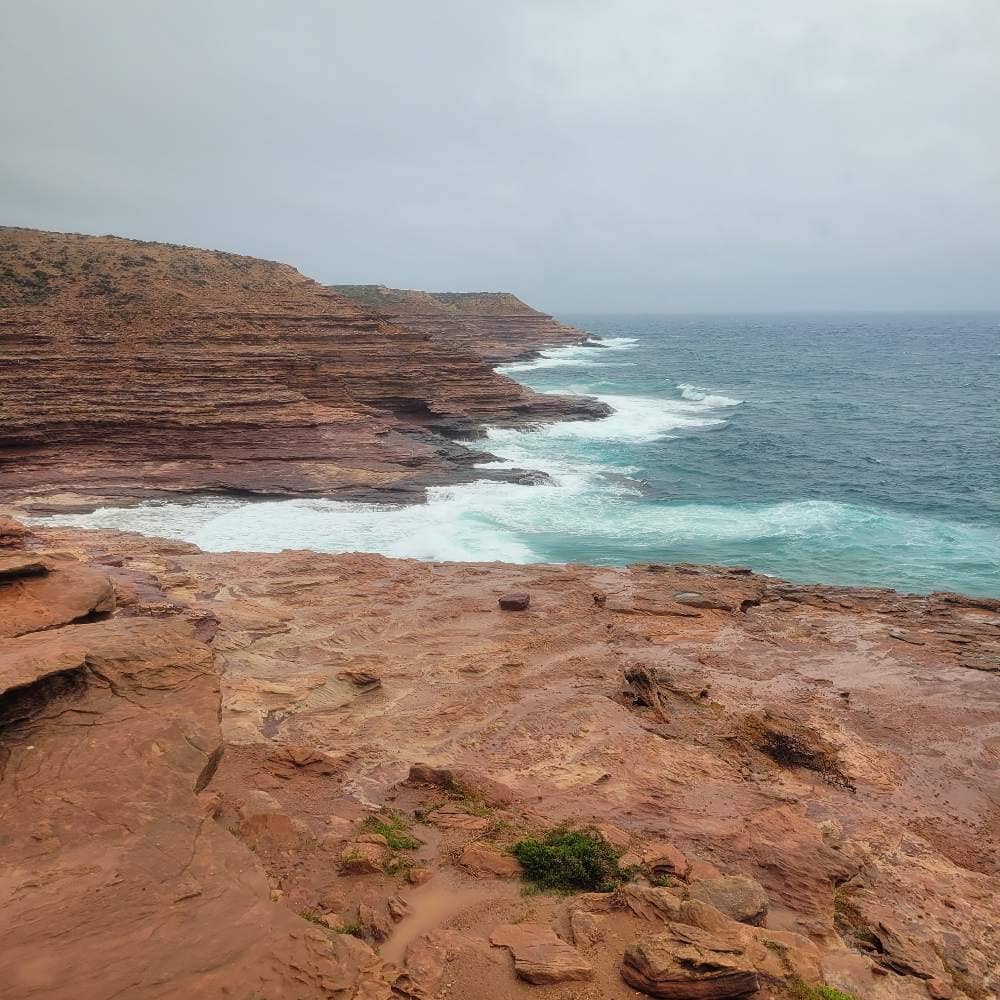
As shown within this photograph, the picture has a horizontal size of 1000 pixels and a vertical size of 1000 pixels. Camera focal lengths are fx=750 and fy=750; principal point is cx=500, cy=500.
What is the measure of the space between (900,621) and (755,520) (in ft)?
39.0

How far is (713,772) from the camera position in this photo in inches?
444

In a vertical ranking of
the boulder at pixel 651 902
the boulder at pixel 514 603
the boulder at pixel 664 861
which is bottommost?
the boulder at pixel 514 603

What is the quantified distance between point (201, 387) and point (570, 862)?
2746 centimetres

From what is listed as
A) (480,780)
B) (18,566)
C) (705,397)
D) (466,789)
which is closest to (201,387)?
(18,566)

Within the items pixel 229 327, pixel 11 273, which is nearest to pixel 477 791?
pixel 229 327

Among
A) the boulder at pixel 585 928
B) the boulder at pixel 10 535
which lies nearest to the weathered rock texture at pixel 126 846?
the boulder at pixel 585 928

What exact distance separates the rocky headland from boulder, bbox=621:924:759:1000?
0.03 metres

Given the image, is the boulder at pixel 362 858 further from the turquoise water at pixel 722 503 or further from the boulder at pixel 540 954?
the turquoise water at pixel 722 503

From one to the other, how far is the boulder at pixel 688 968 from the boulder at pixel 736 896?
82cm

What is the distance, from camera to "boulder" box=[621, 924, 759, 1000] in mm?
6199

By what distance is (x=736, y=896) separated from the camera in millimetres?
7656

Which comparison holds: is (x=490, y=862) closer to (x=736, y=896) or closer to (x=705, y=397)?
(x=736, y=896)

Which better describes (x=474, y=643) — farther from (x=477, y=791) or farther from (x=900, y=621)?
(x=900, y=621)

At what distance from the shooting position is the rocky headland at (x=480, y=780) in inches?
237
